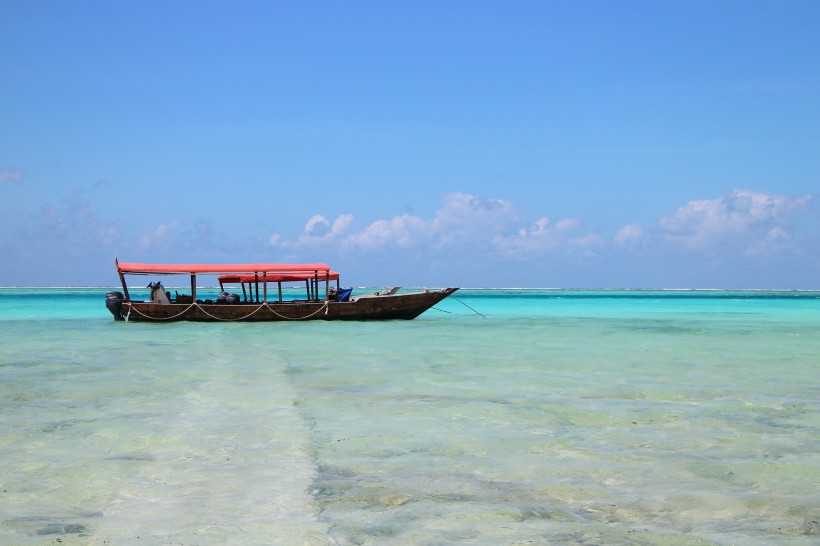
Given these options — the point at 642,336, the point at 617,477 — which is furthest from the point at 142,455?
the point at 642,336

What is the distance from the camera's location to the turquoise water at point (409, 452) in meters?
4.56

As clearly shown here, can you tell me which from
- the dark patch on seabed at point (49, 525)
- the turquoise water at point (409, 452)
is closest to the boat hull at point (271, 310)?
the turquoise water at point (409, 452)

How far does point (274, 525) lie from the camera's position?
4.52 metres

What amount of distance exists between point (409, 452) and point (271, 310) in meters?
21.2

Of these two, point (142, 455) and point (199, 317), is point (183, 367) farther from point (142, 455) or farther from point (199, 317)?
point (199, 317)

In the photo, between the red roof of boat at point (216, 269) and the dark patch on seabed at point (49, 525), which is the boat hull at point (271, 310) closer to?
the red roof of boat at point (216, 269)

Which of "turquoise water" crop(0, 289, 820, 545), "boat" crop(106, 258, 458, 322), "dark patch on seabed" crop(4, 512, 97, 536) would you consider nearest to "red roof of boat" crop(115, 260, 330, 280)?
"boat" crop(106, 258, 458, 322)

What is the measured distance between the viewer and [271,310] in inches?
1070

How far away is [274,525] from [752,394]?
781cm

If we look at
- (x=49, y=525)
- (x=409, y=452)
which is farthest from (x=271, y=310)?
(x=49, y=525)

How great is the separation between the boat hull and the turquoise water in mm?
12659

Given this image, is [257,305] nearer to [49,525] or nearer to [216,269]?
[216,269]

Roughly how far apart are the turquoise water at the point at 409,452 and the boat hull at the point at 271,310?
1266 cm

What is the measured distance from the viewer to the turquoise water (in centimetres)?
456
